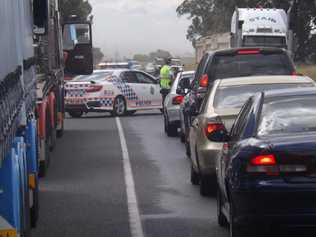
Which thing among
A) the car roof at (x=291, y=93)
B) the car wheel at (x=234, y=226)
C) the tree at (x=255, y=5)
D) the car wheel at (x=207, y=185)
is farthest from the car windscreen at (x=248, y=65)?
the tree at (x=255, y=5)

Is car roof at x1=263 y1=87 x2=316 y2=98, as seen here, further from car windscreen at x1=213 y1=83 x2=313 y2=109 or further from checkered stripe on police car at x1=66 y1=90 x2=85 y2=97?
checkered stripe on police car at x1=66 y1=90 x2=85 y2=97

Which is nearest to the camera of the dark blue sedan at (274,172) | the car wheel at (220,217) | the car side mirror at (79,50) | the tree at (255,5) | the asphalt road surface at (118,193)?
the dark blue sedan at (274,172)

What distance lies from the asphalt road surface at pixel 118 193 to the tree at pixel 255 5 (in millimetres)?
31562

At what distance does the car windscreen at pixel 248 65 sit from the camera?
56.1ft

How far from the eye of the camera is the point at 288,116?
9.16 meters

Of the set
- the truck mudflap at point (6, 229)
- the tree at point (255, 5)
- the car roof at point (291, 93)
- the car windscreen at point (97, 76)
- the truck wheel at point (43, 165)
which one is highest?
the car roof at point (291, 93)

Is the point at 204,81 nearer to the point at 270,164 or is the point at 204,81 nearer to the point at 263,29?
the point at 270,164

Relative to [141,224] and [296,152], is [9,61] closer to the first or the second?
[296,152]

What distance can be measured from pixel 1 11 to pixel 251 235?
308 cm

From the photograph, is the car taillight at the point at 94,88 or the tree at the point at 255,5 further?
the tree at the point at 255,5

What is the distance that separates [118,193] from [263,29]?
91.6 feet

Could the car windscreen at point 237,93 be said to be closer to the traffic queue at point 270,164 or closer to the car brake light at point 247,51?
the traffic queue at point 270,164

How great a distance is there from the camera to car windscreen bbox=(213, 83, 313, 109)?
42.8 ft

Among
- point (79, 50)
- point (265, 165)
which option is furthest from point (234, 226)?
point (79, 50)
